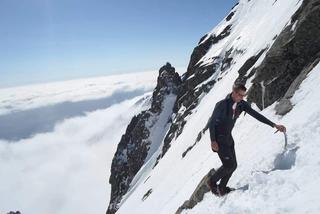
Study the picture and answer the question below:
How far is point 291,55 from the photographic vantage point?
1800 centimetres

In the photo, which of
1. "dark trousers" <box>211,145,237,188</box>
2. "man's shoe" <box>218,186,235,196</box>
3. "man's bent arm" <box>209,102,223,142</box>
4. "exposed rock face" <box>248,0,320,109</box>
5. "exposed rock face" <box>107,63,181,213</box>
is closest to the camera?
"man's bent arm" <box>209,102,223,142</box>

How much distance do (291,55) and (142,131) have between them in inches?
3463

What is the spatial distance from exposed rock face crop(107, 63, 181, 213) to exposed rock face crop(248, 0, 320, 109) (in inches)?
3169

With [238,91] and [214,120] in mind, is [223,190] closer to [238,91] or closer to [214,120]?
[214,120]

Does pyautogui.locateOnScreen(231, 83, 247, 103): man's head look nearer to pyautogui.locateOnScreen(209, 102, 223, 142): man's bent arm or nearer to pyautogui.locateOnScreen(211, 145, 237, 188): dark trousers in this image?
pyautogui.locateOnScreen(209, 102, 223, 142): man's bent arm

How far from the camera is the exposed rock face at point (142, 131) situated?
333 feet

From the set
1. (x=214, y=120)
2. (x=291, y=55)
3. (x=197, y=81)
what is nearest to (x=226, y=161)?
(x=214, y=120)

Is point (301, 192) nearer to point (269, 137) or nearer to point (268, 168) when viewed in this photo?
point (268, 168)

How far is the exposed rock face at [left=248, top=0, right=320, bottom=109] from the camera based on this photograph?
678 inches

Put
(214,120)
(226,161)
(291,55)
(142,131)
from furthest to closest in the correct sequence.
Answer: (142,131), (291,55), (226,161), (214,120)

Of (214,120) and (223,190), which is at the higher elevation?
(214,120)

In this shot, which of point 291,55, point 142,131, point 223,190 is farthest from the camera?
point 142,131

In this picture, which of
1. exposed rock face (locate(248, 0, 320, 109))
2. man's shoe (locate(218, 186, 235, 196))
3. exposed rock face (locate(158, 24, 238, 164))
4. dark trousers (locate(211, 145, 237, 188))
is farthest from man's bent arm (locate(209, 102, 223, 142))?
exposed rock face (locate(158, 24, 238, 164))

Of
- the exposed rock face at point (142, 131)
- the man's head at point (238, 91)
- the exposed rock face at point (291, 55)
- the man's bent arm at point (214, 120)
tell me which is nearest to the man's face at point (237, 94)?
the man's head at point (238, 91)
